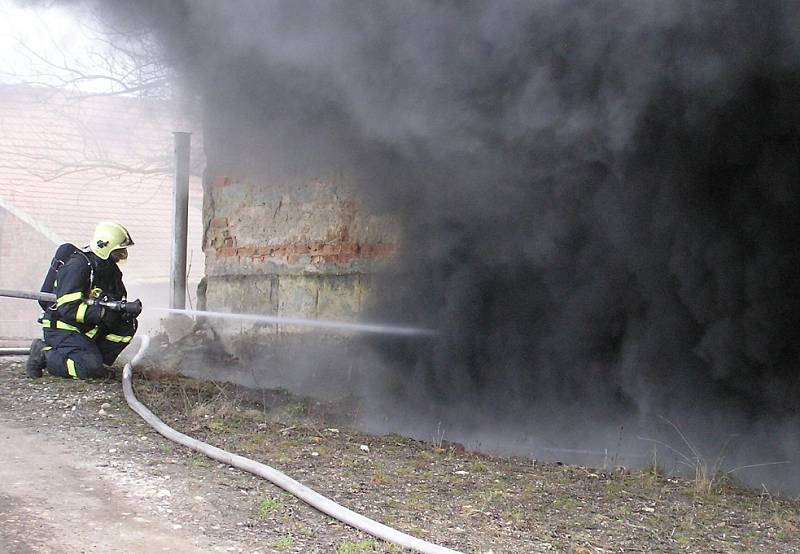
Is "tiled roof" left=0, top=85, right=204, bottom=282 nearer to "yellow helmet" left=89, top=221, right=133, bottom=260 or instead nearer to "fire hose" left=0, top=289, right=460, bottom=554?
"yellow helmet" left=89, top=221, right=133, bottom=260

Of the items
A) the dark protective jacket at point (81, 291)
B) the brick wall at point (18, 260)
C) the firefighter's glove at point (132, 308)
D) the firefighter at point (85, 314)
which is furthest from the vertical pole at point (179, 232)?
the brick wall at point (18, 260)

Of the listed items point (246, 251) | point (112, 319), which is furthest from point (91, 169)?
point (112, 319)

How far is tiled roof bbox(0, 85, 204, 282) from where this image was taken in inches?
626

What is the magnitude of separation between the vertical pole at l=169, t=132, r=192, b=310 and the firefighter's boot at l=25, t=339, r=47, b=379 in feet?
14.0

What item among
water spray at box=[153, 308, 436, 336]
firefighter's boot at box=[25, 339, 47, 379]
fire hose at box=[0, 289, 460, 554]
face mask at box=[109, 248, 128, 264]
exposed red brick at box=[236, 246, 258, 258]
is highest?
exposed red brick at box=[236, 246, 258, 258]

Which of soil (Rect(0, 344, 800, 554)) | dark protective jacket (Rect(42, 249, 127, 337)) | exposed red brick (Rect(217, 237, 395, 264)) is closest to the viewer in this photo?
soil (Rect(0, 344, 800, 554))

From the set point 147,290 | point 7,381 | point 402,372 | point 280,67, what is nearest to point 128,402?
point 7,381

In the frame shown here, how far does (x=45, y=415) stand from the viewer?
6.19m

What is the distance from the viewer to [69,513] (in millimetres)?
4051

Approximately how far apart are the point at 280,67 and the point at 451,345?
286 centimetres

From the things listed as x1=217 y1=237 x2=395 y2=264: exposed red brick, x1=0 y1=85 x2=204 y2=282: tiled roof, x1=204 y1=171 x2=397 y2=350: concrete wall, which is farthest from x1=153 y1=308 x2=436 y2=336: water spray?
x1=0 y1=85 x2=204 y2=282: tiled roof

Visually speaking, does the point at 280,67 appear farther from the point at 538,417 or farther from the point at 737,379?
the point at 737,379

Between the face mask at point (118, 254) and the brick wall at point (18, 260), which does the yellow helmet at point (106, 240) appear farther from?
the brick wall at point (18, 260)

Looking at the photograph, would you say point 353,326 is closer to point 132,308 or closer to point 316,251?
point 316,251
